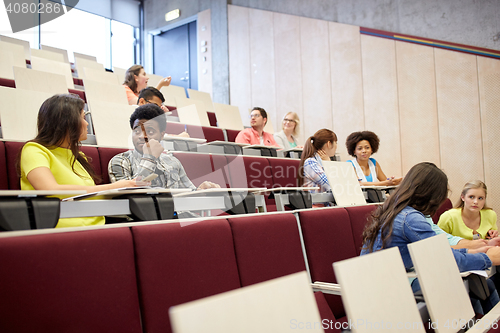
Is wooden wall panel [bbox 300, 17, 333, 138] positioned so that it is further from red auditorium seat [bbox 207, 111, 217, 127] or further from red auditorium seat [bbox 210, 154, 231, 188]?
red auditorium seat [bbox 210, 154, 231, 188]

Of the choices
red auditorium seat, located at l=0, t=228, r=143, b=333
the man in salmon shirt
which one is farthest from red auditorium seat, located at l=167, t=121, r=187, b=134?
red auditorium seat, located at l=0, t=228, r=143, b=333

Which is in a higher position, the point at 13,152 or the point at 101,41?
the point at 101,41

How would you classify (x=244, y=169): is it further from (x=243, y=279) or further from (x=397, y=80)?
(x=397, y=80)

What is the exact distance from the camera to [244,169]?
117 centimetres

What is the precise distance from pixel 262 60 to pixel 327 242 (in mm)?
2188

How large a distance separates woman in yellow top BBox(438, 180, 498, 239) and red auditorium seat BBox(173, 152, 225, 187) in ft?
2.17

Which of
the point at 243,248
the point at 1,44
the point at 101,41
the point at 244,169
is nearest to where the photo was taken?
the point at 243,248

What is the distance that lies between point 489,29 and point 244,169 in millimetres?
1556

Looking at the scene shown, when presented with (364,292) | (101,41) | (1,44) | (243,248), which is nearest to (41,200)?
(243,248)

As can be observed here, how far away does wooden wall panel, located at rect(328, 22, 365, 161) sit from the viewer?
7.38ft

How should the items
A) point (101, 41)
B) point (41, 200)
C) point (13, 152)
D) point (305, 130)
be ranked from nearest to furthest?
point (41, 200) < point (13, 152) < point (305, 130) < point (101, 41)

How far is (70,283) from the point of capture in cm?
39

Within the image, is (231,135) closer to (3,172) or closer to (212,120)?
(212,120)

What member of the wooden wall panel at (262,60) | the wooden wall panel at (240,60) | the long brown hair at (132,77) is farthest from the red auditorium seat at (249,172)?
the wooden wall panel at (240,60)
